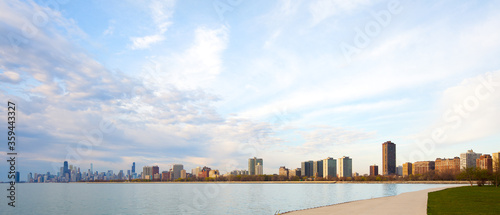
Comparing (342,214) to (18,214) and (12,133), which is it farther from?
(18,214)

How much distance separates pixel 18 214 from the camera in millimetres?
48750

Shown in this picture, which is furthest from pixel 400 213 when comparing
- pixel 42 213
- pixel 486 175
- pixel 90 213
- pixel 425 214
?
pixel 486 175

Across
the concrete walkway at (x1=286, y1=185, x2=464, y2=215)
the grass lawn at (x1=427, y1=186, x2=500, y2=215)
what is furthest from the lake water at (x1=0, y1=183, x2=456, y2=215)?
the grass lawn at (x1=427, y1=186, x2=500, y2=215)

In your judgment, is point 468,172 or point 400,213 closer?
point 400,213

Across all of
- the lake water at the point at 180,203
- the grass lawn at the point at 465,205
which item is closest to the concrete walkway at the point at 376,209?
the grass lawn at the point at 465,205

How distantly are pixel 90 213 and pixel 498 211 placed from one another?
47.4 meters

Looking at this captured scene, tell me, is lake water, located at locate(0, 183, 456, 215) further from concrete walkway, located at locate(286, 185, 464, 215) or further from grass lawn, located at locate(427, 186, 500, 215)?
grass lawn, located at locate(427, 186, 500, 215)

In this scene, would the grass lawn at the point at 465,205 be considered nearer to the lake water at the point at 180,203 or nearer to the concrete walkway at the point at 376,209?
the concrete walkway at the point at 376,209

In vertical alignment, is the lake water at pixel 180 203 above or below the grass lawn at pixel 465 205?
below

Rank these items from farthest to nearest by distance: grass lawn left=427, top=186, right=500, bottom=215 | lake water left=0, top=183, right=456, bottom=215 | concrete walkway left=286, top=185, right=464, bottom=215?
lake water left=0, top=183, right=456, bottom=215
concrete walkway left=286, top=185, right=464, bottom=215
grass lawn left=427, top=186, right=500, bottom=215

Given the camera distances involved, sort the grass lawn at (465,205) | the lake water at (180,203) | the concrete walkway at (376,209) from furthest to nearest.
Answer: the lake water at (180,203), the concrete walkway at (376,209), the grass lawn at (465,205)

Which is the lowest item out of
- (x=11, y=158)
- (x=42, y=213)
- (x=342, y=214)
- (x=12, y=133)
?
(x=42, y=213)

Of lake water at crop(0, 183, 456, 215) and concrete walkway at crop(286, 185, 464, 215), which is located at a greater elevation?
concrete walkway at crop(286, 185, 464, 215)

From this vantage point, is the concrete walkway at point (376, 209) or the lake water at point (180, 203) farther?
the lake water at point (180, 203)
